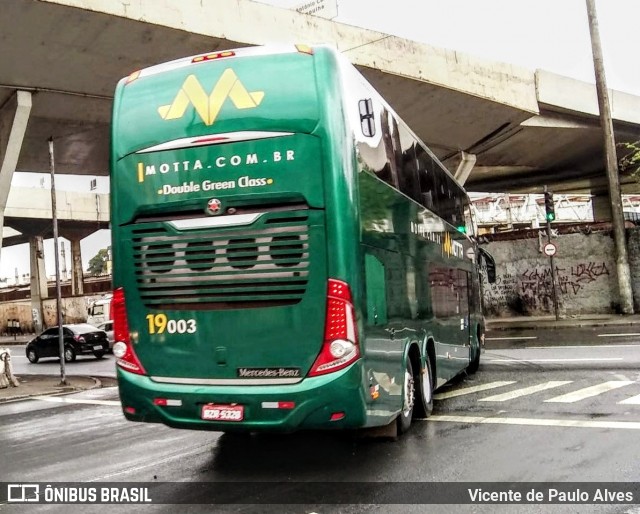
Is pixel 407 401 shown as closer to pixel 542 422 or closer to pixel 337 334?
pixel 542 422

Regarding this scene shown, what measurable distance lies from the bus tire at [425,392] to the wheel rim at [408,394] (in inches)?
12.8

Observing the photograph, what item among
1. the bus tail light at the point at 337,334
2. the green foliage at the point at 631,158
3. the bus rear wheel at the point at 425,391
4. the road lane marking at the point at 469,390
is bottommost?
the road lane marking at the point at 469,390

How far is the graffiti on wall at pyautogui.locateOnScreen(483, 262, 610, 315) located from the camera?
2637 centimetres

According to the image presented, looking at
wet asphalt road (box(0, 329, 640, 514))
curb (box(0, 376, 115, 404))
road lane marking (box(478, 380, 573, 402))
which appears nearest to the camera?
wet asphalt road (box(0, 329, 640, 514))

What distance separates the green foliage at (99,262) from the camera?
109562mm

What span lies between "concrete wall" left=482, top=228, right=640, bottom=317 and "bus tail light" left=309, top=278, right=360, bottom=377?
22974 mm

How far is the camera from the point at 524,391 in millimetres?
10211

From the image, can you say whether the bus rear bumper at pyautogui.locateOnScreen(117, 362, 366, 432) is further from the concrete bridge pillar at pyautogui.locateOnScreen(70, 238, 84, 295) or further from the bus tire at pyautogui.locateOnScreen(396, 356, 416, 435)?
the concrete bridge pillar at pyautogui.locateOnScreen(70, 238, 84, 295)

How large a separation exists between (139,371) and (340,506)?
7.85ft

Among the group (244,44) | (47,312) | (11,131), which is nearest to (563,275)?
(244,44)

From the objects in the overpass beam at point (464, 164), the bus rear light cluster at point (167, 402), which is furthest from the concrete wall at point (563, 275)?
the bus rear light cluster at point (167, 402)

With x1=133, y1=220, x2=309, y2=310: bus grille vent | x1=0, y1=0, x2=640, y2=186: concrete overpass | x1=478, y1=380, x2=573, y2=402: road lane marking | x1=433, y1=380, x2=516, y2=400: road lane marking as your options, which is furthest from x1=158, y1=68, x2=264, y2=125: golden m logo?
x1=0, y1=0, x2=640, y2=186: concrete overpass

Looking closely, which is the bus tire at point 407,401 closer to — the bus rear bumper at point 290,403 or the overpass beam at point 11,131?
the bus rear bumper at point 290,403

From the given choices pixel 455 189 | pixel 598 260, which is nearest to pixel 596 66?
pixel 598 260
